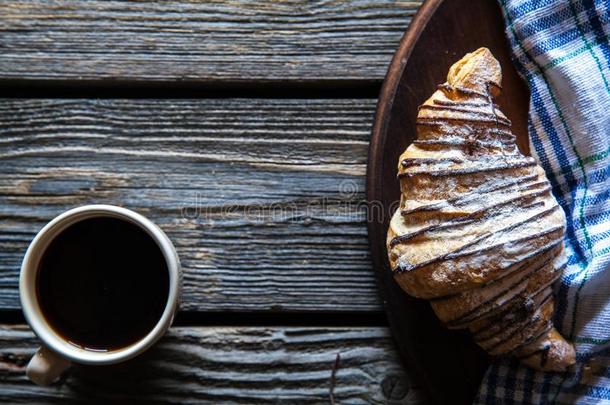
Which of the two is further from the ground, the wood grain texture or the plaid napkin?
the wood grain texture

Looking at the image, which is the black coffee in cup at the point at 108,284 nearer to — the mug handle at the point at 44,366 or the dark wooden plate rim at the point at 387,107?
the mug handle at the point at 44,366

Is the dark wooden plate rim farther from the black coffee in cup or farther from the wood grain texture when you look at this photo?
the black coffee in cup

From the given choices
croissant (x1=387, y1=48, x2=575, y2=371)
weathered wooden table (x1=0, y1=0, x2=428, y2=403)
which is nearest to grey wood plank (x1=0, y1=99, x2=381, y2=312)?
weathered wooden table (x1=0, y1=0, x2=428, y2=403)

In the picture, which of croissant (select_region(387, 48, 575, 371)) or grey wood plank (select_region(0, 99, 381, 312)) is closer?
croissant (select_region(387, 48, 575, 371))

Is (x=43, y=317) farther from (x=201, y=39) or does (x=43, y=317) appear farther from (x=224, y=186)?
(x=201, y=39)

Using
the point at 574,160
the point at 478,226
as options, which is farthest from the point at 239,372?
the point at 574,160

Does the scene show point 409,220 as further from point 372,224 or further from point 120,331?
point 120,331

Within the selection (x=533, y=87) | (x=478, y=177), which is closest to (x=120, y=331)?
(x=478, y=177)
